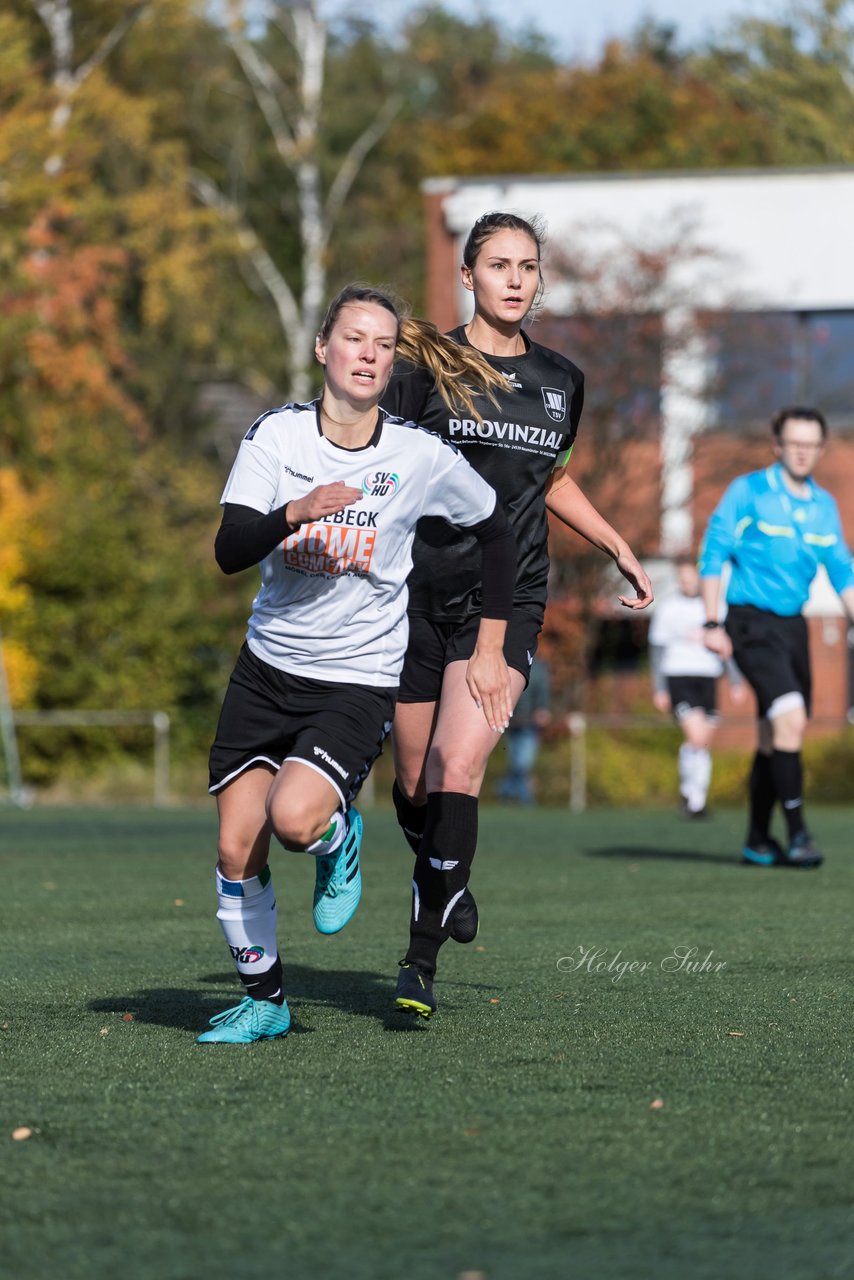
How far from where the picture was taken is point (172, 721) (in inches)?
989

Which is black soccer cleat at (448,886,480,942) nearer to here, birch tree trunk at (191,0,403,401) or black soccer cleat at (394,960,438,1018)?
black soccer cleat at (394,960,438,1018)

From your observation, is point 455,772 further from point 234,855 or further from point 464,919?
point 234,855

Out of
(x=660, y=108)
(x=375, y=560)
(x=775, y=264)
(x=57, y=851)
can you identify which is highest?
(x=660, y=108)

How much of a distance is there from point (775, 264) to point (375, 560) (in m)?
25.7

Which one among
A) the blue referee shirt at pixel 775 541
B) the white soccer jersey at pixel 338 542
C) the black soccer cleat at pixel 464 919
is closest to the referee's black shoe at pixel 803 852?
the blue referee shirt at pixel 775 541

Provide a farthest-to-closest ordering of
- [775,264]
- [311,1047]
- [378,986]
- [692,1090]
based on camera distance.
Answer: [775,264], [378,986], [311,1047], [692,1090]

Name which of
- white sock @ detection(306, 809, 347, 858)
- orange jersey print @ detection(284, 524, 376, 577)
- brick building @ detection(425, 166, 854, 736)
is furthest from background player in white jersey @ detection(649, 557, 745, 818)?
orange jersey print @ detection(284, 524, 376, 577)

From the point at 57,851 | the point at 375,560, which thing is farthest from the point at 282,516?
the point at 57,851

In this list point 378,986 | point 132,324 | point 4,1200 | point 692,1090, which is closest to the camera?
point 4,1200

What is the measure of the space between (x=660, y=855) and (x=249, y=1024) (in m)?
7.73

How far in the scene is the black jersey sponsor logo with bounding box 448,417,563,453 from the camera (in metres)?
5.84

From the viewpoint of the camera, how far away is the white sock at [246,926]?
526cm

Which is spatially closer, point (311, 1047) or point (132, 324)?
point (311, 1047)

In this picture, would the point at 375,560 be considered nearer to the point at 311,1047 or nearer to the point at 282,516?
the point at 282,516
